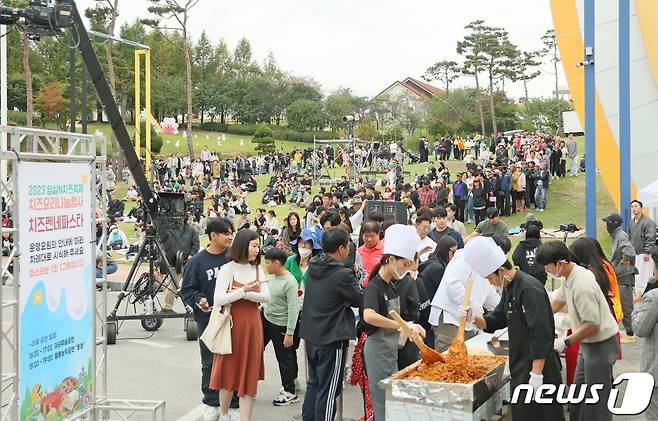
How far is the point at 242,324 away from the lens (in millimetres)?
7148

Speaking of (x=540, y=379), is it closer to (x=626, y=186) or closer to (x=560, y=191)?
(x=626, y=186)

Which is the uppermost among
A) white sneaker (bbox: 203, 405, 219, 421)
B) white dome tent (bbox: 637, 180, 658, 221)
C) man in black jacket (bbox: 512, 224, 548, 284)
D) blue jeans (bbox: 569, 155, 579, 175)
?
blue jeans (bbox: 569, 155, 579, 175)

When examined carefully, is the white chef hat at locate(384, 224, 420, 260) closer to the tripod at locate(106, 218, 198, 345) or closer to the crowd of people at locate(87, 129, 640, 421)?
the crowd of people at locate(87, 129, 640, 421)

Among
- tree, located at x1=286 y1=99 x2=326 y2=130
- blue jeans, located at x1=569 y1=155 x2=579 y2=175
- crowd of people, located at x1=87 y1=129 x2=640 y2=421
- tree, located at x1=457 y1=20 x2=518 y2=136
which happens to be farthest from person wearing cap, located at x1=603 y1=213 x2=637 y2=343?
tree, located at x1=286 y1=99 x2=326 y2=130

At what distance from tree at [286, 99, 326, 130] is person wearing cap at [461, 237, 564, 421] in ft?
240

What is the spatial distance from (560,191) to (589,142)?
16.1 metres

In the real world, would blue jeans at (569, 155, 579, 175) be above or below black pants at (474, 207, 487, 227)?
above

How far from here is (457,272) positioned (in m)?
7.48

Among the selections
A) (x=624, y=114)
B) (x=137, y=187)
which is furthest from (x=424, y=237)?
(x=624, y=114)

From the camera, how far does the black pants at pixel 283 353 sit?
8.36 metres

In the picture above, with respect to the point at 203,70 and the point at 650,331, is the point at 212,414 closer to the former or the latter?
the point at 650,331

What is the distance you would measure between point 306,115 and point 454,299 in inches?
2844

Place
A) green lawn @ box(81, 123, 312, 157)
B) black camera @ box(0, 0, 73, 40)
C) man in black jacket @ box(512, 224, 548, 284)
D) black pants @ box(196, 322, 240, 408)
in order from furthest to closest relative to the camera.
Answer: green lawn @ box(81, 123, 312, 157) < man in black jacket @ box(512, 224, 548, 284) < black camera @ box(0, 0, 73, 40) < black pants @ box(196, 322, 240, 408)

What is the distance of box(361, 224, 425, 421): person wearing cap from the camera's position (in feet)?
20.5
